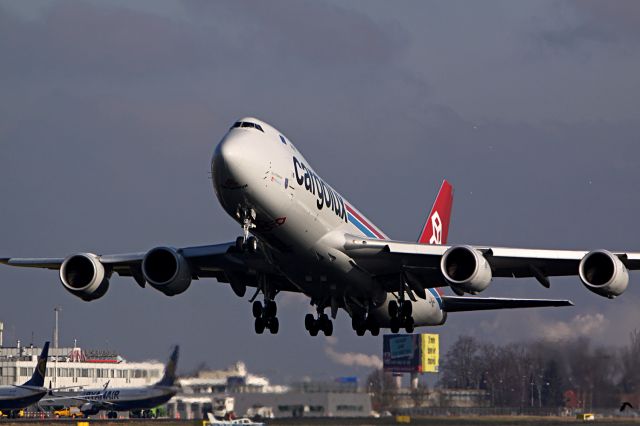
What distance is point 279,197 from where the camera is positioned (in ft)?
101

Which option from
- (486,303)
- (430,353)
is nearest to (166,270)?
(486,303)

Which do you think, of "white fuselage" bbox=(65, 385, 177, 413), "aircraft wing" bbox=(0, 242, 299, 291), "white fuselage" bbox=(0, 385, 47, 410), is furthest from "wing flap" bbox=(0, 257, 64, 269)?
"white fuselage" bbox=(0, 385, 47, 410)

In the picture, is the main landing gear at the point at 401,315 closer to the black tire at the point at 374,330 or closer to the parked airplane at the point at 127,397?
the black tire at the point at 374,330

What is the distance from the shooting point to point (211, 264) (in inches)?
1469

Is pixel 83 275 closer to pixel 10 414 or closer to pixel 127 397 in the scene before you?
pixel 127 397

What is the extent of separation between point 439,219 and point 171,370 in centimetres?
1398

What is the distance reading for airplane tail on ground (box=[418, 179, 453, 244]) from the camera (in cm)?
4653

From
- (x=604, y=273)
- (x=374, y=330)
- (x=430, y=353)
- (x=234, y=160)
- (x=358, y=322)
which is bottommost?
(x=430, y=353)

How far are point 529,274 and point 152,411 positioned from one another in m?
34.0

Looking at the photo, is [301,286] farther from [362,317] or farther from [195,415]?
[195,415]

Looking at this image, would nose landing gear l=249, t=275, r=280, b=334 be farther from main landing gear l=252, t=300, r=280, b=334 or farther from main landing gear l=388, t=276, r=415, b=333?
main landing gear l=388, t=276, r=415, b=333

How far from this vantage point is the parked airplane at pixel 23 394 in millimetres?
67312

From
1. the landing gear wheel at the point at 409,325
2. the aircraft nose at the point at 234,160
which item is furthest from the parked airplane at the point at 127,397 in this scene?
the aircraft nose at the point at 234,160

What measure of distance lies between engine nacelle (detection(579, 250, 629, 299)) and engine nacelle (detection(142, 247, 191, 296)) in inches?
530
